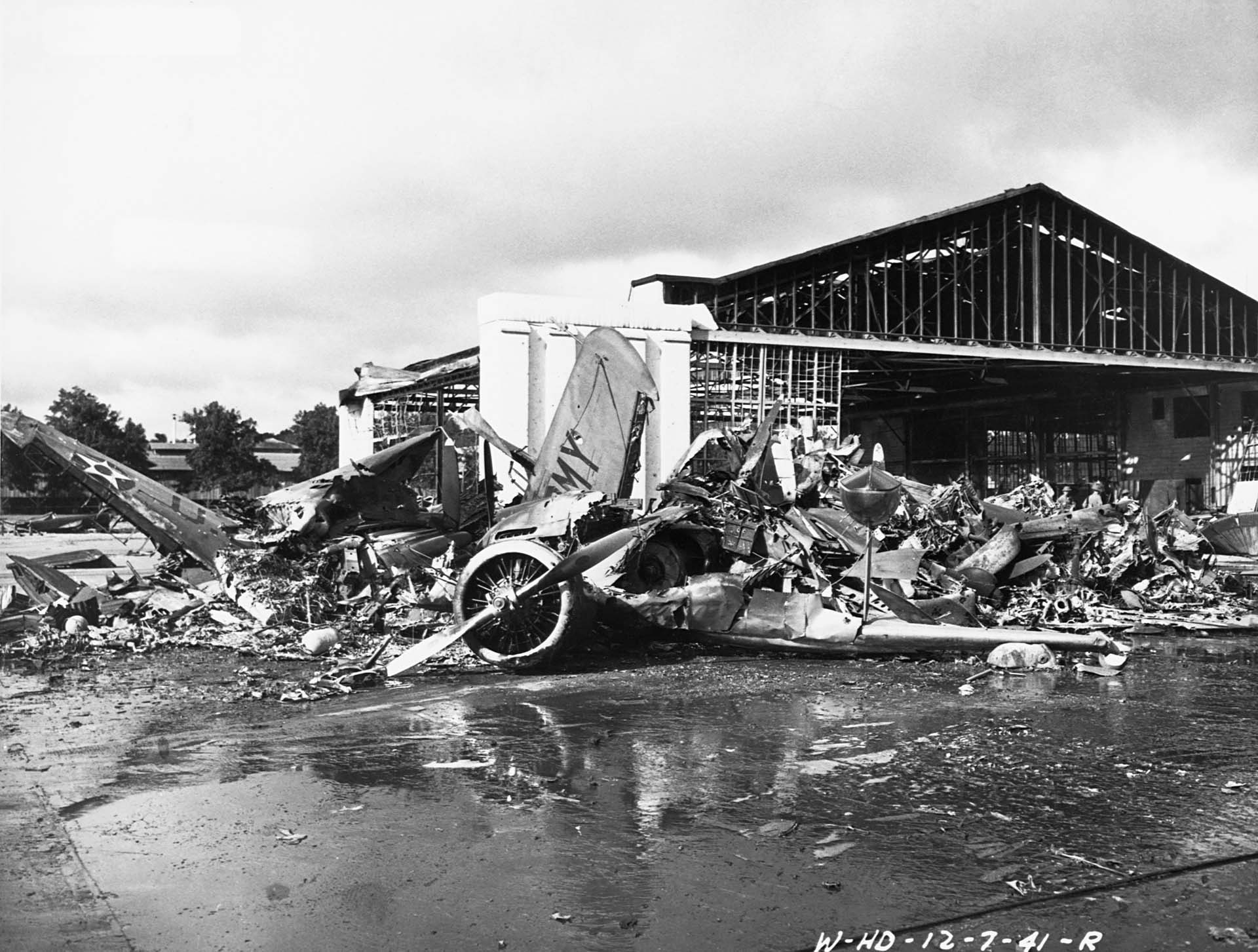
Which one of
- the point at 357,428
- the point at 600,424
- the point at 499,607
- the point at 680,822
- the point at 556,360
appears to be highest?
the point at 556,360

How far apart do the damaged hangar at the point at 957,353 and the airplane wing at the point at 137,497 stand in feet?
18.2

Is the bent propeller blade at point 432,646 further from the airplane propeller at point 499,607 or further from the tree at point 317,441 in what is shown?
the tree at point 317,441

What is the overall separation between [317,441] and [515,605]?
2491 inches

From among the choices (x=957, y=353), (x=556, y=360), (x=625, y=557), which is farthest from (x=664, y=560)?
(x=957, y=353)

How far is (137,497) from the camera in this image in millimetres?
11805

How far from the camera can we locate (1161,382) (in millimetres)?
29125

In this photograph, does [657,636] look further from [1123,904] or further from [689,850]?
[1123,904]

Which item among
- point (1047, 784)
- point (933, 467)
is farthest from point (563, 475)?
point (933, 467)

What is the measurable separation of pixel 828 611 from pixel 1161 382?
24055mm

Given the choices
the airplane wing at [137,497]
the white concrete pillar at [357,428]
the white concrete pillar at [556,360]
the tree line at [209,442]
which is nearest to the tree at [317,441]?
the tree line at [209,442]

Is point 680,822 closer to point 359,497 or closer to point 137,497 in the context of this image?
point 359,497

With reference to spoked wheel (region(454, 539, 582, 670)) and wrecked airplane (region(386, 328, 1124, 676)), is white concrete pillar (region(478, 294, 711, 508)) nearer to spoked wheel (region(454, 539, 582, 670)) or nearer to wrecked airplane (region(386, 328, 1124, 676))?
wrecked airplane (region(386, 328, 1124, 676))

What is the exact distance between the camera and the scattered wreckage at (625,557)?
9102 mm

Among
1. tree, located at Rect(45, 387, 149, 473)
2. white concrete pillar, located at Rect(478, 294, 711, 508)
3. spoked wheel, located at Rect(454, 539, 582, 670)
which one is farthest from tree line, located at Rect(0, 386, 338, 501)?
spoked wheel, located at Rect(454, 539, 582, 670)
